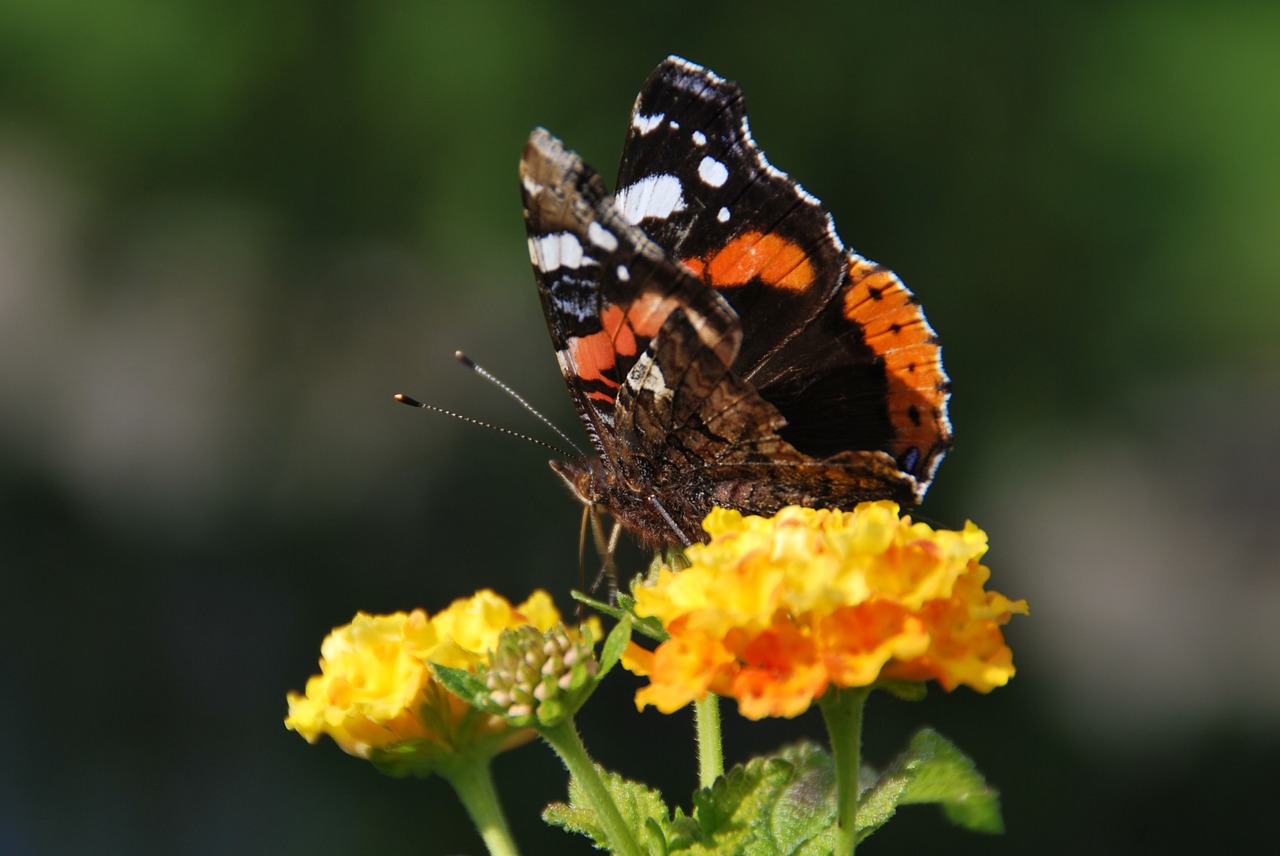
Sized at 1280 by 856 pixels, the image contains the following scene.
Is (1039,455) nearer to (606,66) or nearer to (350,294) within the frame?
(606,66)

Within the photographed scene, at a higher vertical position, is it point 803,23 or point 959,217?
point 803,23

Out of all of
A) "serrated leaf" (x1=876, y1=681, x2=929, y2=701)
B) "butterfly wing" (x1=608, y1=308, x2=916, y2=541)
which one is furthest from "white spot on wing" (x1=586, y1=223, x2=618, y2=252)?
"serrated leaf" (x1=876, y1=681, x2=929, y2=701)

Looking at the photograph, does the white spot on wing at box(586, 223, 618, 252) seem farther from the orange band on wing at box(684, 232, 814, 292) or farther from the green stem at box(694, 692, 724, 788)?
the green stem at box(694, 692, 724, 788)

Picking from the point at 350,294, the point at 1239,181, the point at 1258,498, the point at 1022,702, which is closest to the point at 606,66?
the point at 350,294

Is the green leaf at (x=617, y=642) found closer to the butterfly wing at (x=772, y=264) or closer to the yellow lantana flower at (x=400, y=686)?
the yellow lantana flower at (x=400, y=686)

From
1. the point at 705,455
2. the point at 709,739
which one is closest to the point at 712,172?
the point at 705,455

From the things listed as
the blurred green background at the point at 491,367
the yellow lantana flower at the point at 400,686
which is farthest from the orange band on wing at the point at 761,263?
the blurred green background at the point at 491,367
